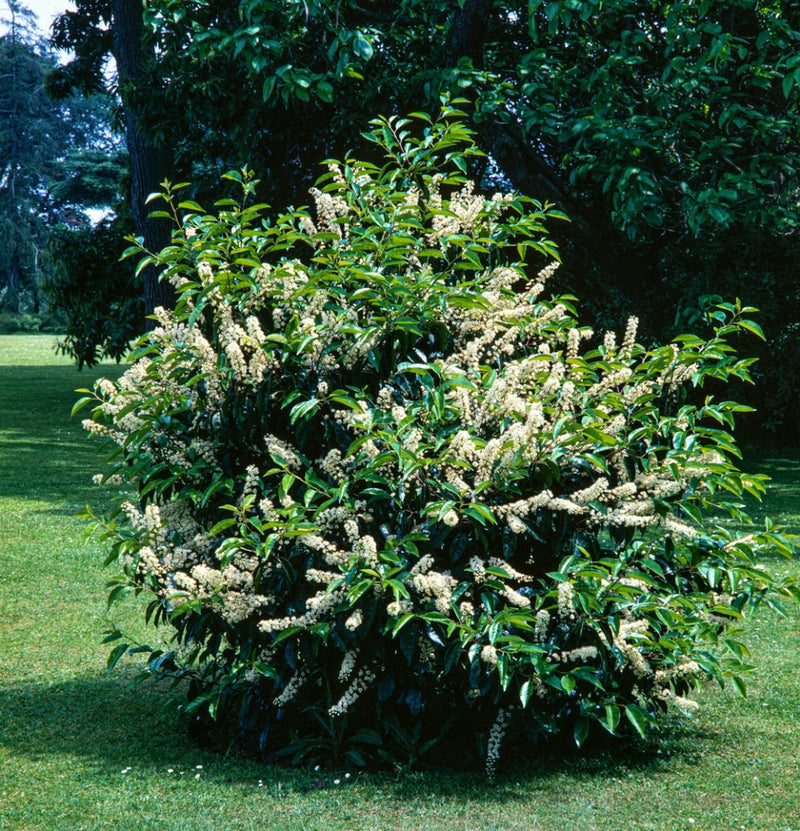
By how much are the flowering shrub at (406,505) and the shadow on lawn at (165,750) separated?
0.49 ft

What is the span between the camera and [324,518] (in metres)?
4.11

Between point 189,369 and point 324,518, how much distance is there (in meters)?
1.01

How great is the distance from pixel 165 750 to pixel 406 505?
1.71 metres

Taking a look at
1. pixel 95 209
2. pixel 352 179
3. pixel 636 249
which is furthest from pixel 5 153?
pixel 352 179

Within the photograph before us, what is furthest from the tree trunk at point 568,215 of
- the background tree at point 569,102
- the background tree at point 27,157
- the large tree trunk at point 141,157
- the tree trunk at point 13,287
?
the tree trunk at point 13,287

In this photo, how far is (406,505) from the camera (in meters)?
4.20

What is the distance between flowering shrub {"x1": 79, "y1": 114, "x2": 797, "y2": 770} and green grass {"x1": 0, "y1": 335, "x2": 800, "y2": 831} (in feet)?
0.72

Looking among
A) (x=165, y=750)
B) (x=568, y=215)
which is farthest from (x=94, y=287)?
(x=165, y=750)

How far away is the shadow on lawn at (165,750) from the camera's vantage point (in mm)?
4199

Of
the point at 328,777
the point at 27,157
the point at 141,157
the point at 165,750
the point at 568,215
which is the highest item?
the point at 27,157

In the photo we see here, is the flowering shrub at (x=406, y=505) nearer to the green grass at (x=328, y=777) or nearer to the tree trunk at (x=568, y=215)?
the green grass at (x=328, y=777)

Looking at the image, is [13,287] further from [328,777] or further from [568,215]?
[328,777]

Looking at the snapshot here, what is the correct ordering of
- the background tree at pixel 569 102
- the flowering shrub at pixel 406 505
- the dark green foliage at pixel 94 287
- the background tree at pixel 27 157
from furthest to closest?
the background tree at pixel 27 157
the dark green foliage at pixel 94 287
the background tree at pixel 569 102
the flowering shrub at pixel 406 505

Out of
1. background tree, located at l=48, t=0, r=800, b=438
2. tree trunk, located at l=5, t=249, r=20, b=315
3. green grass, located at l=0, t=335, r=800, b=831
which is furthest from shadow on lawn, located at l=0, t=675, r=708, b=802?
tree trunk, located at l=5, t=249, r=20, b=315
